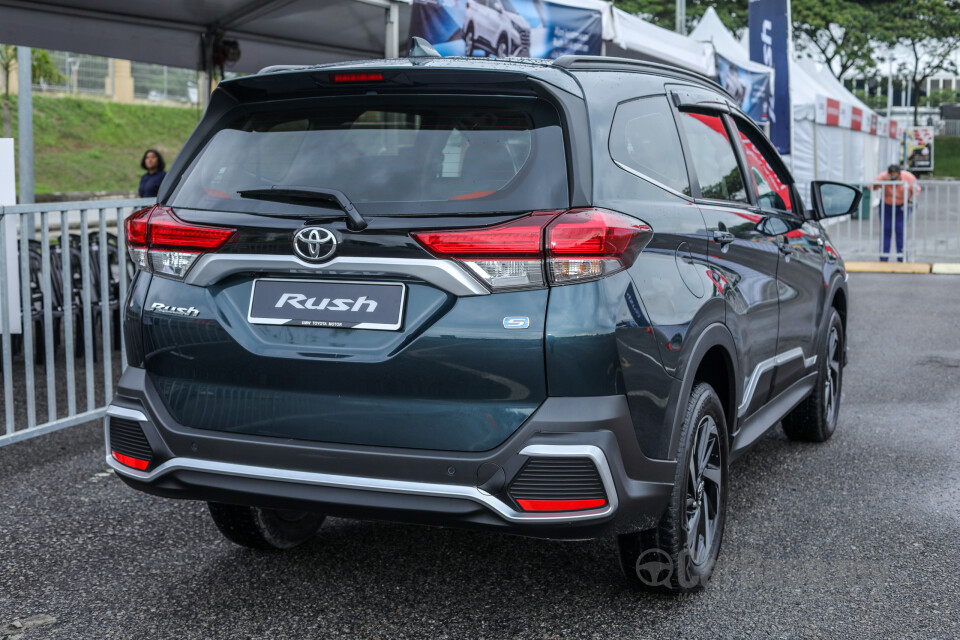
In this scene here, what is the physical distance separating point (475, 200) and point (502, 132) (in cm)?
24

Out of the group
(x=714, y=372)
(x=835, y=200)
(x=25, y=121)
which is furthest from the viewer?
(x=25, y=121)

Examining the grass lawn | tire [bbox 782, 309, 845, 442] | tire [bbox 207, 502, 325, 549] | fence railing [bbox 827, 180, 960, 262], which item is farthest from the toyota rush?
the grass lawn

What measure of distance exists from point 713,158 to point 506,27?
510cm

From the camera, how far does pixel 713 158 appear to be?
422cm

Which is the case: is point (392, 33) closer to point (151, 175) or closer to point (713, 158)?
point (151, 175)

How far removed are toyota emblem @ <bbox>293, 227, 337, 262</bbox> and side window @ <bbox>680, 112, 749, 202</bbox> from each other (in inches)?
60.7

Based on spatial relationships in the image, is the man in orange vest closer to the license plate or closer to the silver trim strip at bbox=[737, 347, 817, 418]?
the silver trim strip at bbox=[737, 347, 817, 418]

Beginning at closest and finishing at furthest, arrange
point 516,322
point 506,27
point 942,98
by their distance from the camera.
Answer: point 516,322 < point 506,27 < point 942,98

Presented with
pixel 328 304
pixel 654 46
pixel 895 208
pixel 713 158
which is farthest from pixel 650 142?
pixel 895 208

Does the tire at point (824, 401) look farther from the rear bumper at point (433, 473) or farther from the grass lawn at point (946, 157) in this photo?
the grass lawn at point (946, 157)

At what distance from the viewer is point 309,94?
330 centimetres

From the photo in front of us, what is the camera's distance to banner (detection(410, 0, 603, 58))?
8.28m

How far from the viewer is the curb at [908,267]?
53.5 ft

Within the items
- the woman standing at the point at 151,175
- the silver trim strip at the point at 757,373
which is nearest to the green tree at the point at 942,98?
the woman standing at the point at 151,175
